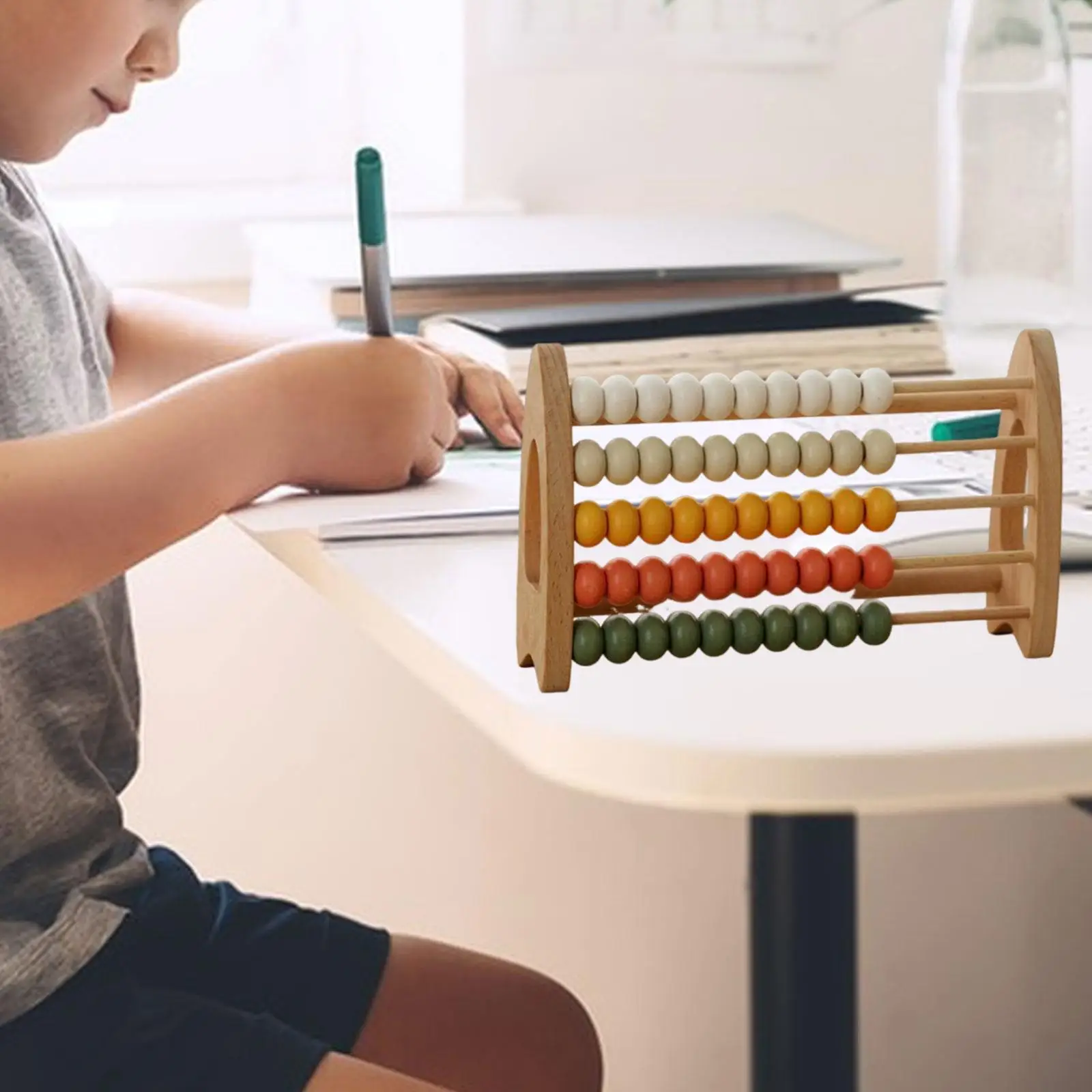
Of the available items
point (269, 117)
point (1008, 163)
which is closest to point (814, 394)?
point (1008, 163)

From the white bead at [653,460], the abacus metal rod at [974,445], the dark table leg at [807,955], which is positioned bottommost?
the dark table leg at [807,955]

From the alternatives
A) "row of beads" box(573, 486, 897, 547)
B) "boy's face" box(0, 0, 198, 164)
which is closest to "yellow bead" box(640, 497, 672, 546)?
"row of beads" box(573, 486, 897, 547)

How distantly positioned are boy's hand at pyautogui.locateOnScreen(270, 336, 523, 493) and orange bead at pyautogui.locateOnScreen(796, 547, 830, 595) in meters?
0.29

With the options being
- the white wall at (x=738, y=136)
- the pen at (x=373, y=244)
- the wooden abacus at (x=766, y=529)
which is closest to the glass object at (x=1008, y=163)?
the white wall at (x=738, y=136)

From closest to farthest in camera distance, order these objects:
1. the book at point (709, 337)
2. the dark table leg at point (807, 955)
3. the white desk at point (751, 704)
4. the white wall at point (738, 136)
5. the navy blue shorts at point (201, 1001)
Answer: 1. the white desk at point (751, 704)
2. the navy blue shorts at point (201, 1001)
3. the dark table leg at point (807, 955)
4. the book at point (709, 337)
5. the white wall at point (738, 136)

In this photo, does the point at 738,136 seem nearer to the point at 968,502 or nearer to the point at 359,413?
the point at 359,413

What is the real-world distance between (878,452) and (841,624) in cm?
9

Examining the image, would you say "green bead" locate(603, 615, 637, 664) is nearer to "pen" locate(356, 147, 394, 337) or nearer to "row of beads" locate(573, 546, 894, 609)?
"row of beads" locate(573, 546, 894, 609)

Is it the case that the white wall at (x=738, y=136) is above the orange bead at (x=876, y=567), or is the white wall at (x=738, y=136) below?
above

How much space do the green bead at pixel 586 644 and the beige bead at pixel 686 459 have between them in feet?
0.27

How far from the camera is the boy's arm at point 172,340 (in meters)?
1.35

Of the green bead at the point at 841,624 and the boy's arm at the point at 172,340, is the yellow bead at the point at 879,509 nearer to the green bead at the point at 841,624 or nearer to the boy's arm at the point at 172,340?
the green bead at the point at 841,624

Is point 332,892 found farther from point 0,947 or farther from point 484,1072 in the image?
point 0,947

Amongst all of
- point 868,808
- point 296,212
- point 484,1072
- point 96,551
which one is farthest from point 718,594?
point 296,212
